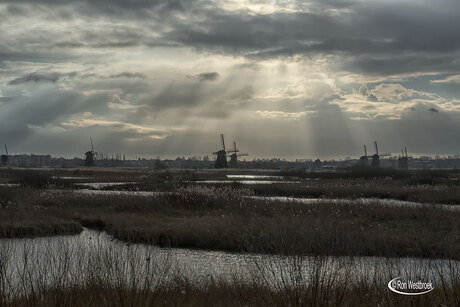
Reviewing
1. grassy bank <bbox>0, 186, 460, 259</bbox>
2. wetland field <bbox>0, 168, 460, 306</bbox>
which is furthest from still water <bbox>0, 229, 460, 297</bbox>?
grassy bank <bbox>0, 186, 460, 259</bbox>

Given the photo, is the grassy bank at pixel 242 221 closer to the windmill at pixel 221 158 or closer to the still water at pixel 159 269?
the still water at pixel 159 269

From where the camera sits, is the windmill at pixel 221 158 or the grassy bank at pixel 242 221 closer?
the grassy bank at pixel 242 221

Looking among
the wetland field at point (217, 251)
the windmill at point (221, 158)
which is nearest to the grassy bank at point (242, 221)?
the wetland field at point (217, 251)

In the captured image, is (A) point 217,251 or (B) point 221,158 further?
(B) point 221,158

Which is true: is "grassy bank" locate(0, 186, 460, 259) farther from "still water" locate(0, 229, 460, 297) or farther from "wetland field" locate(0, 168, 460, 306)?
"still water" locate(0, 229, 460, 297)

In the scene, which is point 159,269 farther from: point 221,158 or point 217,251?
point 221,158

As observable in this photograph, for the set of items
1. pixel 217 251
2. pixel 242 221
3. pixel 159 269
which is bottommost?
pixel 217 251

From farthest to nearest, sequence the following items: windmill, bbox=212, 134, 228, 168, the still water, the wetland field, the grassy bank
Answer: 1. windmill, bbox=212, 134, 228, 168
2. the grassy bank
3. the still water
4. the wetland field

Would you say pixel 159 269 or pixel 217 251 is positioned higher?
pixel 159 269

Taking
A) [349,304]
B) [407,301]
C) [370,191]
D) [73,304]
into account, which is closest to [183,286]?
[73,304]

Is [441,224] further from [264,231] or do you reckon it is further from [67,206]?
[67,206]

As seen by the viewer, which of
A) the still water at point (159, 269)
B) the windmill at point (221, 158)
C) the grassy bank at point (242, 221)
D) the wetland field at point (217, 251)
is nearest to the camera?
the wetland field at point (217, 251)

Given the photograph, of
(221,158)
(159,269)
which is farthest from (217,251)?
(221,158)

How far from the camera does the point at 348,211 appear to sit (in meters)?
27.5
